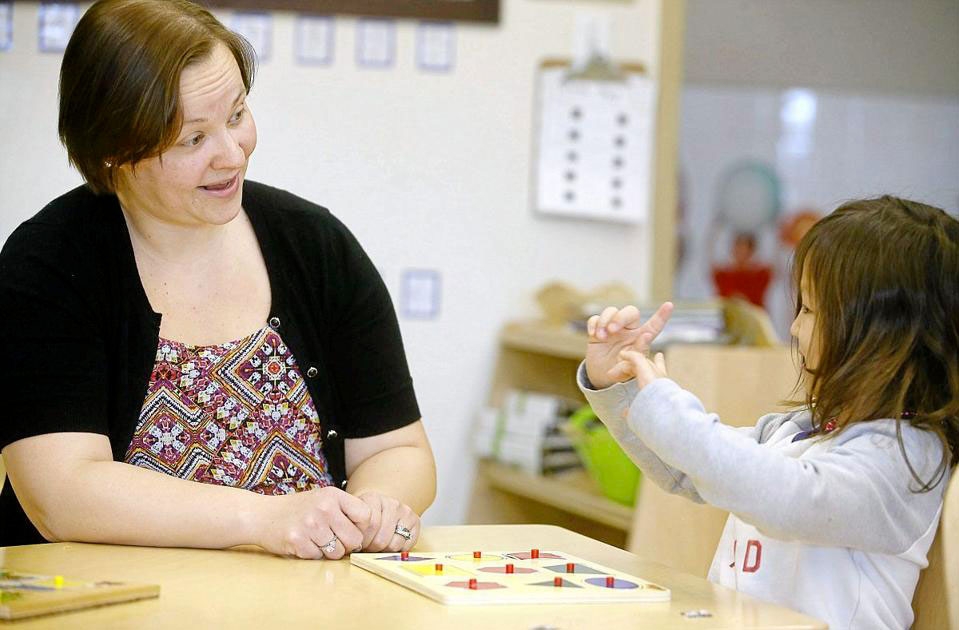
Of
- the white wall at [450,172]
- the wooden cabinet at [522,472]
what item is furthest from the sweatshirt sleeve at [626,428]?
the white wall at [450,172]

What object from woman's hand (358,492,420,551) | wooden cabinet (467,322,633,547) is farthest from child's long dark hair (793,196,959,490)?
wooden cabinet (467,322,633,547)

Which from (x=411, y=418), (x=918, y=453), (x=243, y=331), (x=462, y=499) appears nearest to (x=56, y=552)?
(x=243, y=331)

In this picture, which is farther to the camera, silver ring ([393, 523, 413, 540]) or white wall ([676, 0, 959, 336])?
white wall ([676, 0, 959, 336])

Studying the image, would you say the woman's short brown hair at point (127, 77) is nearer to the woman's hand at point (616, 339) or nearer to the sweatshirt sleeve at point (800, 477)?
the woman's hand at point (616, 339)

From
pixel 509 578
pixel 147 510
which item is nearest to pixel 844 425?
pixel 509 578

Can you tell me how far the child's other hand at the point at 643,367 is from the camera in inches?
46.1

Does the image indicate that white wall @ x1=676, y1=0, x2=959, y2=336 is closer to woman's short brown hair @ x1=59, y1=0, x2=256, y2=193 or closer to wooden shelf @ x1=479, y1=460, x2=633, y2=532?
wooden shelf @ x1=479, y1=460, x2=633, y2=532

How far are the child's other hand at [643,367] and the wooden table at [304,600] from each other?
0.18 m

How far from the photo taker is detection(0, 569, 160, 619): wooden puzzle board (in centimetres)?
96

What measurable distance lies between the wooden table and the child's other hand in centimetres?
18

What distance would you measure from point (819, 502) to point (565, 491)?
176 centimetres

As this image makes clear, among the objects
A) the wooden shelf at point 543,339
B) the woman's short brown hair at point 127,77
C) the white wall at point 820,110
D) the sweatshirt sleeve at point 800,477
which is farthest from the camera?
the white wall at point 820,110

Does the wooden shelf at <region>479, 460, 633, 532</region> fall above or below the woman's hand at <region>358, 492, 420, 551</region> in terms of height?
below

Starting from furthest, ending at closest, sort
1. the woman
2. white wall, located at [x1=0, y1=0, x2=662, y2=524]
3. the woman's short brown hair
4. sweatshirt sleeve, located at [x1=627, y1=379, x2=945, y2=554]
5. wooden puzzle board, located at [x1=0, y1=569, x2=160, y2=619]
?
1. white wall, located at [x1=0, y1=0, x2=662, y2=524]
2. the woman's short brown hair
3. the woman
4. sweatshirt sleeve, located at [x1=627, y1=379, x2=945, y2=554]
5. wooden puzzle board, located at [x1=0, y1=569, x2=160, y2=619]
